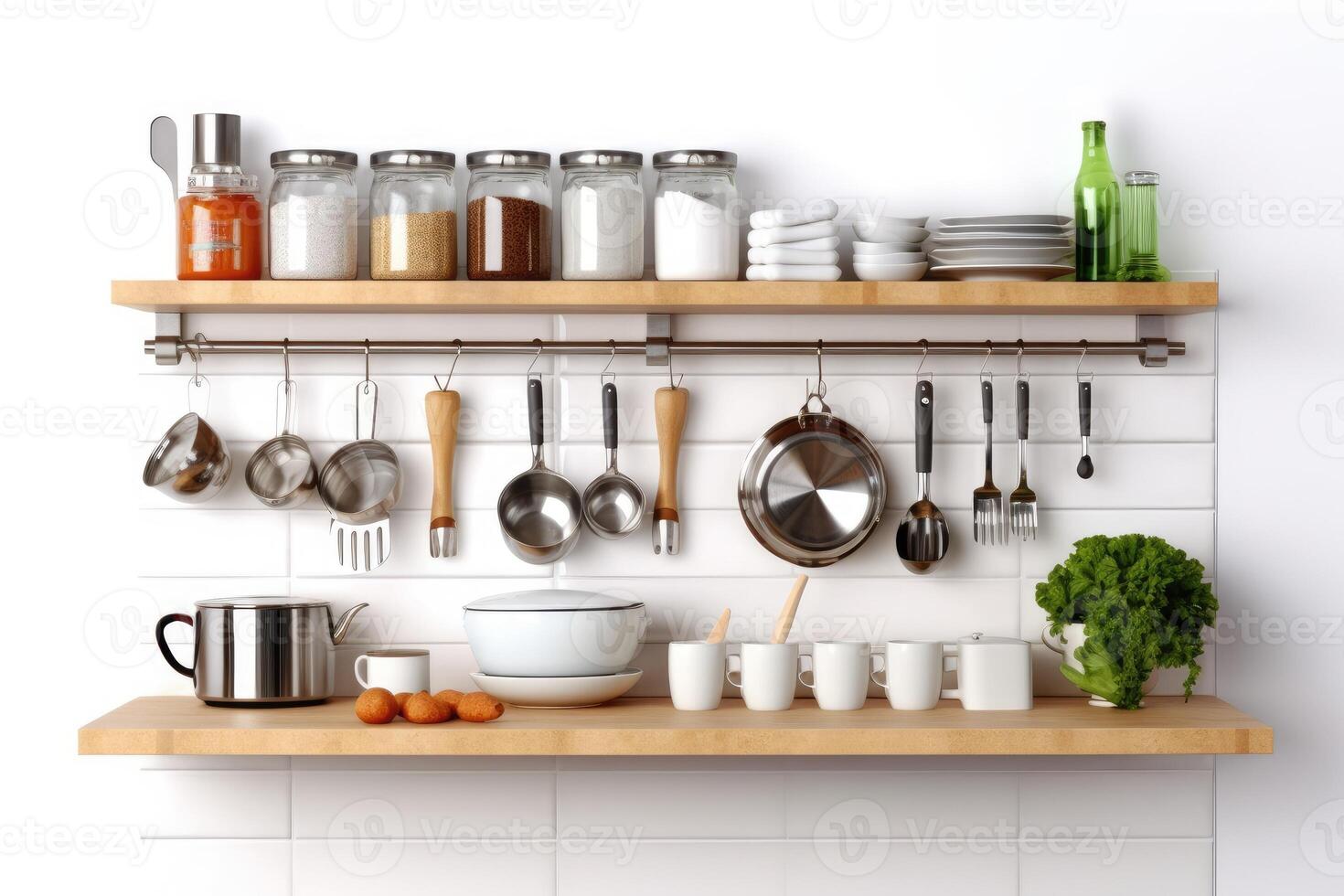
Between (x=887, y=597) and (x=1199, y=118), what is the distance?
2.34 feet

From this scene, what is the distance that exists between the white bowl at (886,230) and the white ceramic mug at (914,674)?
47cm

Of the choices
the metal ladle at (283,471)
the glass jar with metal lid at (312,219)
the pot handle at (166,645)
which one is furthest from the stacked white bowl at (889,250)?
the pot handle at (166,645)

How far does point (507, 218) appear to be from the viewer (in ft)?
4.67

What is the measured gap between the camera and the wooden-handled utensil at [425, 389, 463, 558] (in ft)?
4.95

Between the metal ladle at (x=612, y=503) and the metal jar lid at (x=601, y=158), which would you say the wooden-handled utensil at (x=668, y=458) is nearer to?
the metal ladle at (x=612, y=503)

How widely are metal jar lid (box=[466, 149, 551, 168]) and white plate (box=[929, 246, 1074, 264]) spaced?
48 cm

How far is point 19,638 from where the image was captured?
1.54 m

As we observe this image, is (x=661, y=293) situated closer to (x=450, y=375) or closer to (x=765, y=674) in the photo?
(x=450, y=375)

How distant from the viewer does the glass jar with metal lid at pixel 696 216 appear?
4.66 ft

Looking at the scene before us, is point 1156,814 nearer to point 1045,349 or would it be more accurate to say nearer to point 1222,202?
point 1045,349

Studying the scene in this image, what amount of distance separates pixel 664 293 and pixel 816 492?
32cm

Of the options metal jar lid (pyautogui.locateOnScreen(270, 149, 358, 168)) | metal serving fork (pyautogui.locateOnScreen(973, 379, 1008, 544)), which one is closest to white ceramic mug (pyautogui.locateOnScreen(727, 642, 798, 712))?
metal serving fork (pyautogui.locateOnScreen(973, 379, 1008, 544))

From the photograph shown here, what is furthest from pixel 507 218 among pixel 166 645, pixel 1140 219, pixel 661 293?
pixel 1140 219

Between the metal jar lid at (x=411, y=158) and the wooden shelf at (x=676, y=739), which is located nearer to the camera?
the wooden shelf at (x=676, y=739)
